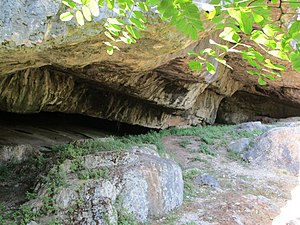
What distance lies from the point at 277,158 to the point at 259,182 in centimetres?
188

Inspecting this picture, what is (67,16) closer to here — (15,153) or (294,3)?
(294,3)

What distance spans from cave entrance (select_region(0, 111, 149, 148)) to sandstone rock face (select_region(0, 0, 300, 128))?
2.84ft

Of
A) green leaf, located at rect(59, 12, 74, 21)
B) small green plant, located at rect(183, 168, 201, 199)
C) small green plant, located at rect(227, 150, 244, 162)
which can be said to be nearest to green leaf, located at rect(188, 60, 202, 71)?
green leaf, located at rect(59, 12, 74, 21)

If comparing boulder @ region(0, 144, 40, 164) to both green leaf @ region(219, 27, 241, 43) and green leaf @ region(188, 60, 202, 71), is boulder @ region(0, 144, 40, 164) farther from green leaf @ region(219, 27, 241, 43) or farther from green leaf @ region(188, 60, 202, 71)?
green leaf @ region(219, 27, 241, 43)

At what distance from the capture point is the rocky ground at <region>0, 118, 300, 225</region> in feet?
18.7

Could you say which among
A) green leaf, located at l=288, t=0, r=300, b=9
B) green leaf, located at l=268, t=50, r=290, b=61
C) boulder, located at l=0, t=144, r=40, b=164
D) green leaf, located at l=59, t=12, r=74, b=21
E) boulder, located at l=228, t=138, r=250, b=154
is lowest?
boulder, located at l=0, t=144, r=40, b=164

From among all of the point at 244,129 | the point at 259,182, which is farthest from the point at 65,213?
the point at 244,129

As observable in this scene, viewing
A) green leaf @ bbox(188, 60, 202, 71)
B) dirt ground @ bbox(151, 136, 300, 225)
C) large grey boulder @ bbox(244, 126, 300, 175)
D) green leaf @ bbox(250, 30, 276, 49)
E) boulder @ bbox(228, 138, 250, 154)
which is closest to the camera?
green leaf @ bbox(250, 30, 276, 49)

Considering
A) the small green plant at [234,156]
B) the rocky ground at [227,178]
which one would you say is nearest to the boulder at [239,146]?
the rocky ground at [227,178]

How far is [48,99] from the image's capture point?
30.9 ft

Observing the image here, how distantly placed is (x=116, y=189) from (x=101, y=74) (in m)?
4.42

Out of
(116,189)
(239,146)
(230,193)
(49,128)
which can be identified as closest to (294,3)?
(116,189)

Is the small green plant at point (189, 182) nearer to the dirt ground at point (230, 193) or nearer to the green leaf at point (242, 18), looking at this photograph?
the dirt ground at point (230, 193)

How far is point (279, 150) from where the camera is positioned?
31.2ft
